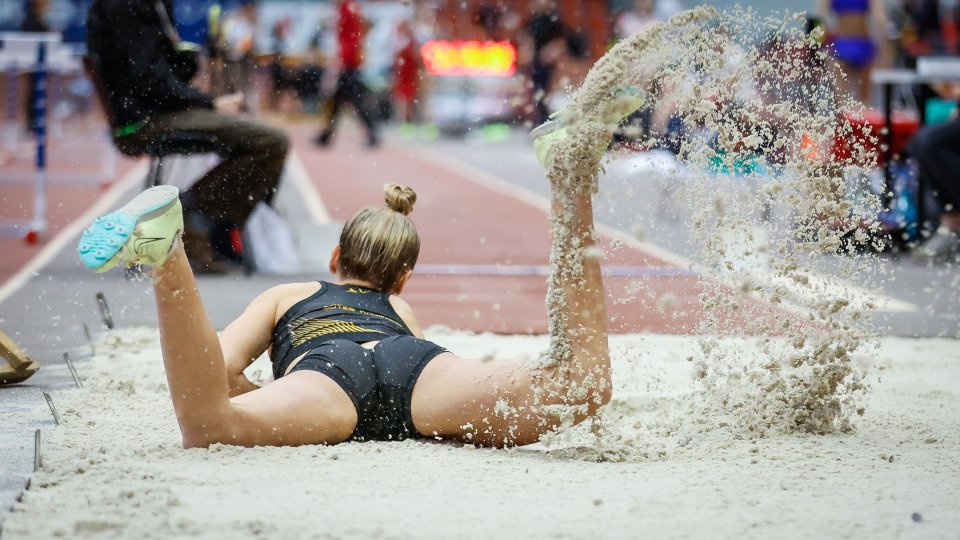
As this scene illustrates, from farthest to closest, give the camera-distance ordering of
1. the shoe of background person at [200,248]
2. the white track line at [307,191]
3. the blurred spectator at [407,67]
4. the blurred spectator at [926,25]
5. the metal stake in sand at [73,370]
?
the blurred spectator at [926,25] < the blurred spectator at [407,67] < the white track line at [307,191] < the shoe of background person at [200,248] < the metal stake in sand at [73,370]

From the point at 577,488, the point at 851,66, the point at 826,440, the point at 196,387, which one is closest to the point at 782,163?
the point at 826,440

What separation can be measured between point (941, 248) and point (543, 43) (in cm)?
575

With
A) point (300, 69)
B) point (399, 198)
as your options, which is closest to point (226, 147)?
point (399, 198)

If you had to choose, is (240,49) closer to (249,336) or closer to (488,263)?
(488,263)

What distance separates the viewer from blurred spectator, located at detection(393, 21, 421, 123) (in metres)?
13.2

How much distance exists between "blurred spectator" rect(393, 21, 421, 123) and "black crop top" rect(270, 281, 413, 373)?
7493 millimetres

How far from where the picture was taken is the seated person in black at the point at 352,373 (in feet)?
9.05

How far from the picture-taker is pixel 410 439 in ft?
10.3

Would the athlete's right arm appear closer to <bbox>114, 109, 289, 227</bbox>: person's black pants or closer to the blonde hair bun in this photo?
the blonde hair bun

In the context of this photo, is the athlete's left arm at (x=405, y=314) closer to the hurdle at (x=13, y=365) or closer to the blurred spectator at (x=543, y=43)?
the hurdle at (x=13, y=365)

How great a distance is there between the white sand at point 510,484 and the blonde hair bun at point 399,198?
0.70 meters

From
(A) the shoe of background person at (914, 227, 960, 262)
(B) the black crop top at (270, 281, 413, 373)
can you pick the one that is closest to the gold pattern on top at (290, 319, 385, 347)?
(B) the black crop top at (270, 281, 413, 373)

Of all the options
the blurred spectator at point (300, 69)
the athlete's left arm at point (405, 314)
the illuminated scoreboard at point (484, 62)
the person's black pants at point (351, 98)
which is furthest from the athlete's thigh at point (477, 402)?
the blurred spectator at point (300, 69)

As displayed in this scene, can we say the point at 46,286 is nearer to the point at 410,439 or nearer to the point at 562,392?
the point at 410,439
